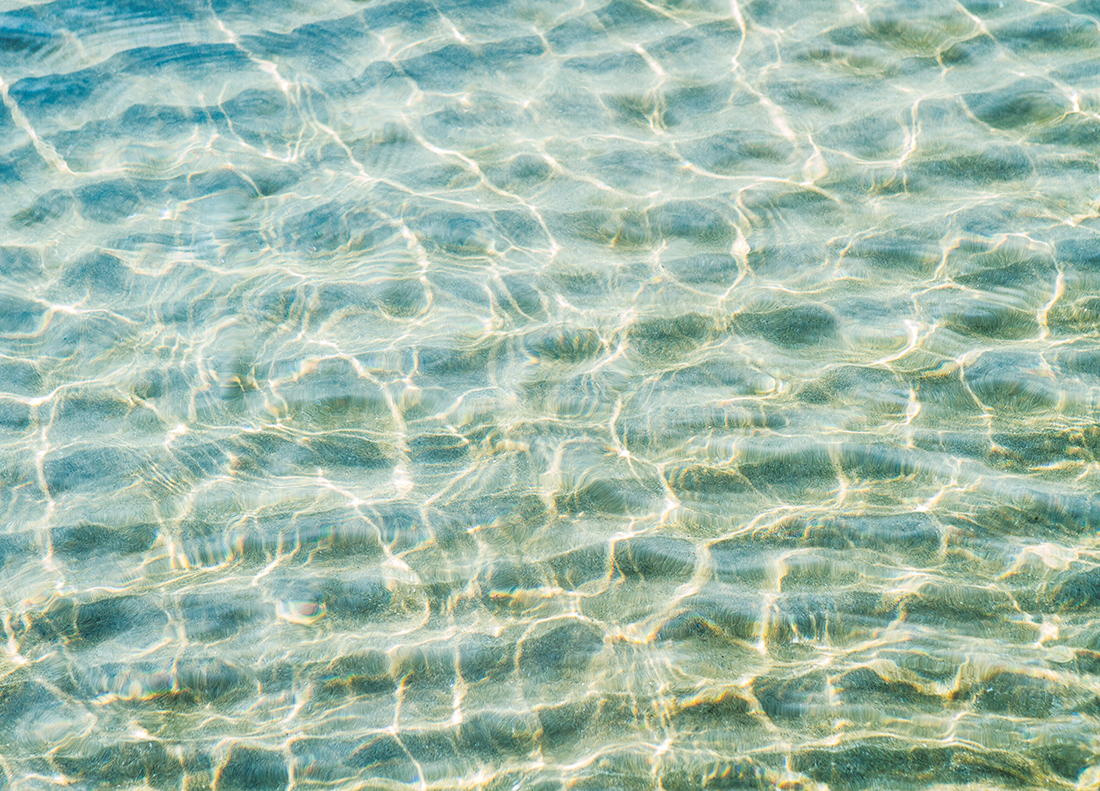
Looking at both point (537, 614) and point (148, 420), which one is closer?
point (537, 614)

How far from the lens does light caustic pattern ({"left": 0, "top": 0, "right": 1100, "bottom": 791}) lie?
109 inches

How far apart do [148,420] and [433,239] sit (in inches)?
63.0

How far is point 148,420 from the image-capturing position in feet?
11.8

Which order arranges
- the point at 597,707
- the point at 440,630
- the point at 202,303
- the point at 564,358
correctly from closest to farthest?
the point at 597,707, the point at 440,630, the point at 564,358, the point at 202,303

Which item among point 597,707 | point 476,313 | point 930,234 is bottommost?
point 597,707

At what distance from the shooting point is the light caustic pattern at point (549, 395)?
2766 mm

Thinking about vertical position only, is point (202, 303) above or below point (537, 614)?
above

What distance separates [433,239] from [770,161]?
1.86 metres

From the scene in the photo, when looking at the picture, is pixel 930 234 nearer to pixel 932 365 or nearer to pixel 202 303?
pixel 932 365

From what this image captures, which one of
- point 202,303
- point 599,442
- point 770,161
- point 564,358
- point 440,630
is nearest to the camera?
point 440,630

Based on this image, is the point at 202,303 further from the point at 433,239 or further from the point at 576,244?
the point at 576,244

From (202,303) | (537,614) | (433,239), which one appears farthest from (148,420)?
(537,614)

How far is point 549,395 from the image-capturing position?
11.8ft

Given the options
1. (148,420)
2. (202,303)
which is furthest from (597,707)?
(202,303)
